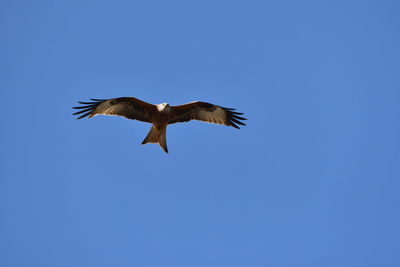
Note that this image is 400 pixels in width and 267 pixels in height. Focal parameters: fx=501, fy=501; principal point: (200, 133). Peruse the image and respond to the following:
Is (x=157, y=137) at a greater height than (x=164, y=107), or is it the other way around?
(x=164, y=107)

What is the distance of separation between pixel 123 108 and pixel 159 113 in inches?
35.6

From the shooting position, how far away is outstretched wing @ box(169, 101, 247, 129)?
11.7 metres

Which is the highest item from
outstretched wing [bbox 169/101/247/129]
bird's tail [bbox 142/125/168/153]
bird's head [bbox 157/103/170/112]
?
outstretched wing [bbox 169/101/247/129]

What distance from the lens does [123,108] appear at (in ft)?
37.9

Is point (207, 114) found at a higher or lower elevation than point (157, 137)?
higher

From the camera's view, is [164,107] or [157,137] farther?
[157,137]

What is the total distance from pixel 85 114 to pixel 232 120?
3.42m

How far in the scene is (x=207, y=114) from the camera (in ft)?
39.3

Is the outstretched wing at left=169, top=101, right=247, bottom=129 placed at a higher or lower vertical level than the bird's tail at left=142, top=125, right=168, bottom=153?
higher

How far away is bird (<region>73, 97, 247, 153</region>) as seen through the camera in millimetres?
11289

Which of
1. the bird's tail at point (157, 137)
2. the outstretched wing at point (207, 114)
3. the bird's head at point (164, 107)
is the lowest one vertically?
the bird's tail at point (157, 137)

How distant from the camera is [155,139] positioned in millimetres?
11477

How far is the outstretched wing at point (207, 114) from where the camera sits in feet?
38.4

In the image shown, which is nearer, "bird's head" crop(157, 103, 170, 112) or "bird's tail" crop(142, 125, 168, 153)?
"bird's head" crop(157, 103, 170, 112)
